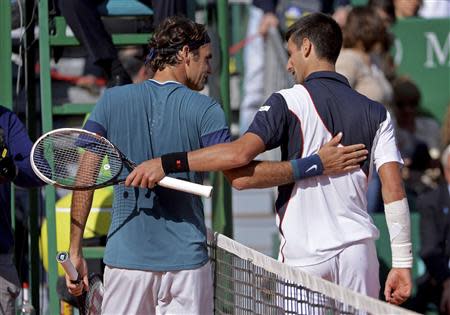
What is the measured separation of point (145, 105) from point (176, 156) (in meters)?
0.33

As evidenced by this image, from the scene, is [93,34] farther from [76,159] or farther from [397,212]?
[397,212]

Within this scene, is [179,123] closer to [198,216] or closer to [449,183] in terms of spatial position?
[198,216]

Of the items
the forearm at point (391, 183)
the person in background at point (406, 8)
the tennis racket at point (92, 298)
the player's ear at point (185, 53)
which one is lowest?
the person in background at point (406, 8)

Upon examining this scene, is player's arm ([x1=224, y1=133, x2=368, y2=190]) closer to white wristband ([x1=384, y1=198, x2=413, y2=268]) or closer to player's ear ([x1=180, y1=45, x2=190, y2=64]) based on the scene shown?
white wristband ([x1=384, y1=198, x2=413, y2=268])

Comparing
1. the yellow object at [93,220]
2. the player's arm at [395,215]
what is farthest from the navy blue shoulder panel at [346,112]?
the yellow object at [93,220]

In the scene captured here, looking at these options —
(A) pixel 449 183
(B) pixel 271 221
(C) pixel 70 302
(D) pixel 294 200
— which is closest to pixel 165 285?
(D) pixel 294 200

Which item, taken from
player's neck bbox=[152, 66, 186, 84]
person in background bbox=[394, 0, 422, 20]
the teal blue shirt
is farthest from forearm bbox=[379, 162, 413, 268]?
person in background bbox=[394, 0, 422, 20]

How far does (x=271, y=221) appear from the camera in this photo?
11.1 meters

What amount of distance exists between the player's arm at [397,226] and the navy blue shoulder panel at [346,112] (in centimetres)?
15

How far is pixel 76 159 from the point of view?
19.3 ft

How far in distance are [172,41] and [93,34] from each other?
1.73 m

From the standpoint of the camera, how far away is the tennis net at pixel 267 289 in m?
4.81

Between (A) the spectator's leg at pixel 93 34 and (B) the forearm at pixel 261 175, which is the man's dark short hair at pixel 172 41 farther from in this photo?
(A) the spectator's leg at pixel 93 34

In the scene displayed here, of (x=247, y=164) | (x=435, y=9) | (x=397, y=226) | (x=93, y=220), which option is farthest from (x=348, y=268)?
(x=435, y=9)
